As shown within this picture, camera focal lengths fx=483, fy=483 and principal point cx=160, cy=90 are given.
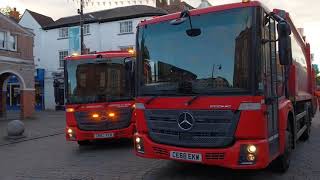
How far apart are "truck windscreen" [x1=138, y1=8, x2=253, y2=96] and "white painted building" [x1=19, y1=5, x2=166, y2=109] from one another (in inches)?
1250

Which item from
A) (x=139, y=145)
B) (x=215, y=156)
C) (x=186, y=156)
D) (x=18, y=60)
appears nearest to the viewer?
(x=215, y=156)

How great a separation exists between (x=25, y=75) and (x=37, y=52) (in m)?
15.7

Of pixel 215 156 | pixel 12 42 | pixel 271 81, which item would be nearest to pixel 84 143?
pixel 215 156

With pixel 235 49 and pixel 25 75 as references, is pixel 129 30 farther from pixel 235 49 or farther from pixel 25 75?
pixel 235 49

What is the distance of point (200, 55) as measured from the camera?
25.3ft

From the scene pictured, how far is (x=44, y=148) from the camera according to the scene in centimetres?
1499

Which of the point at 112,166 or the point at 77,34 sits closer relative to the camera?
the point at 112,166

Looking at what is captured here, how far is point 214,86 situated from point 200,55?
567 millimetres

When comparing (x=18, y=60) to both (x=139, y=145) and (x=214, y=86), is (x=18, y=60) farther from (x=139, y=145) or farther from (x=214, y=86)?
(x=214, y=86)

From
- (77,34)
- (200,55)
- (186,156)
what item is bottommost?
(186,156)

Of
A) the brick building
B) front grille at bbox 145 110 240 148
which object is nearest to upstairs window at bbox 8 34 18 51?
the brick building

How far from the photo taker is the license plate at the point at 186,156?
7672 mm

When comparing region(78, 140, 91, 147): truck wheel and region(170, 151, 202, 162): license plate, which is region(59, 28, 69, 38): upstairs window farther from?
region(170, 151, 202, 162): license plate

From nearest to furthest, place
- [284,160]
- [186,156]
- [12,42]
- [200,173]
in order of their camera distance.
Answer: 1. [186,156]
2. [284,160]
3. [200,173]
4. [12,42]
